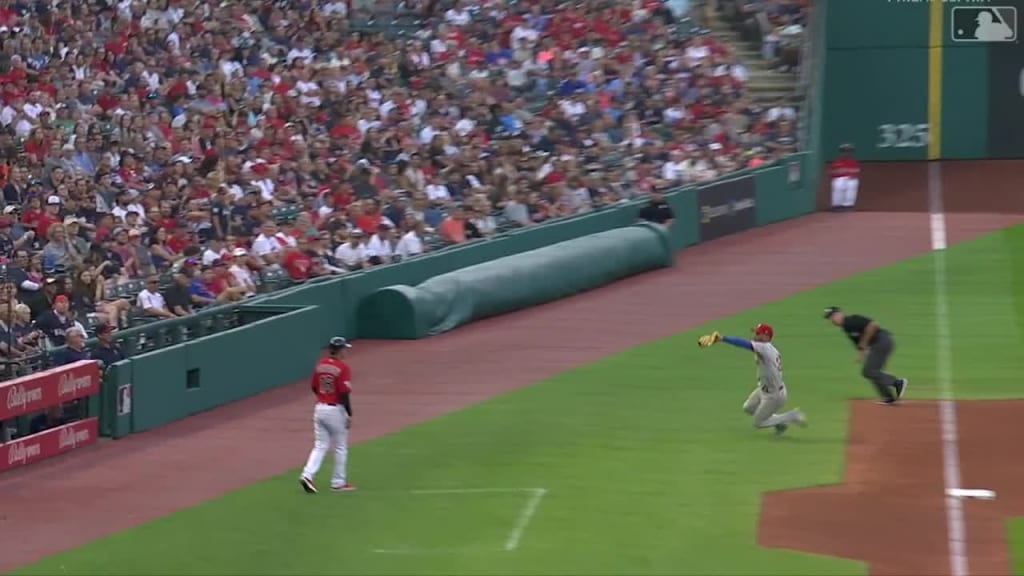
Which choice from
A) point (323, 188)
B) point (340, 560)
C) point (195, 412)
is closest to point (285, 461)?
point (195, 412)

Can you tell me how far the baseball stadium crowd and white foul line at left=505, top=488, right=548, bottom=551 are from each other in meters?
6.12

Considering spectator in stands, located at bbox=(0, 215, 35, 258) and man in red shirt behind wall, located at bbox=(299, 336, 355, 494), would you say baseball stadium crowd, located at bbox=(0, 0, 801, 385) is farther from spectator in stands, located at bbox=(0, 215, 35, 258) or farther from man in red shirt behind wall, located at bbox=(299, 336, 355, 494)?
man in red shirt behind wall, located at bbox=(299, 336, 355, 494)

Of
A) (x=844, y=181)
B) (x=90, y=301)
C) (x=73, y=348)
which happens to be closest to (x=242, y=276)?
(x=90, y=301)

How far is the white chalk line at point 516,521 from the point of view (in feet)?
49.3

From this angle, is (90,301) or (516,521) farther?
(90,301)

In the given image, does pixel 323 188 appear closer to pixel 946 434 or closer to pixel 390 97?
pixel 390 97

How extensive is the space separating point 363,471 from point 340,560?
11.6 feet

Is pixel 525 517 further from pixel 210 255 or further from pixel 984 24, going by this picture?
pixel 984 24

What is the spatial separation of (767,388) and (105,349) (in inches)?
308

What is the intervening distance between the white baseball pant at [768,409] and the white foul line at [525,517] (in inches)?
130

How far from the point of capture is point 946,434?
19.3 meters

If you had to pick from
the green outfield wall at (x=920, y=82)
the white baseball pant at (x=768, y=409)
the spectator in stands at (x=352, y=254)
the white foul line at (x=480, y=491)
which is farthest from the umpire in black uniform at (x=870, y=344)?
the green outfield wall at (x=920, y=82)

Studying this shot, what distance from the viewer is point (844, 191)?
36.8 meters

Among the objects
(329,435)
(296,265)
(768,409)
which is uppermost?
(296,265)
